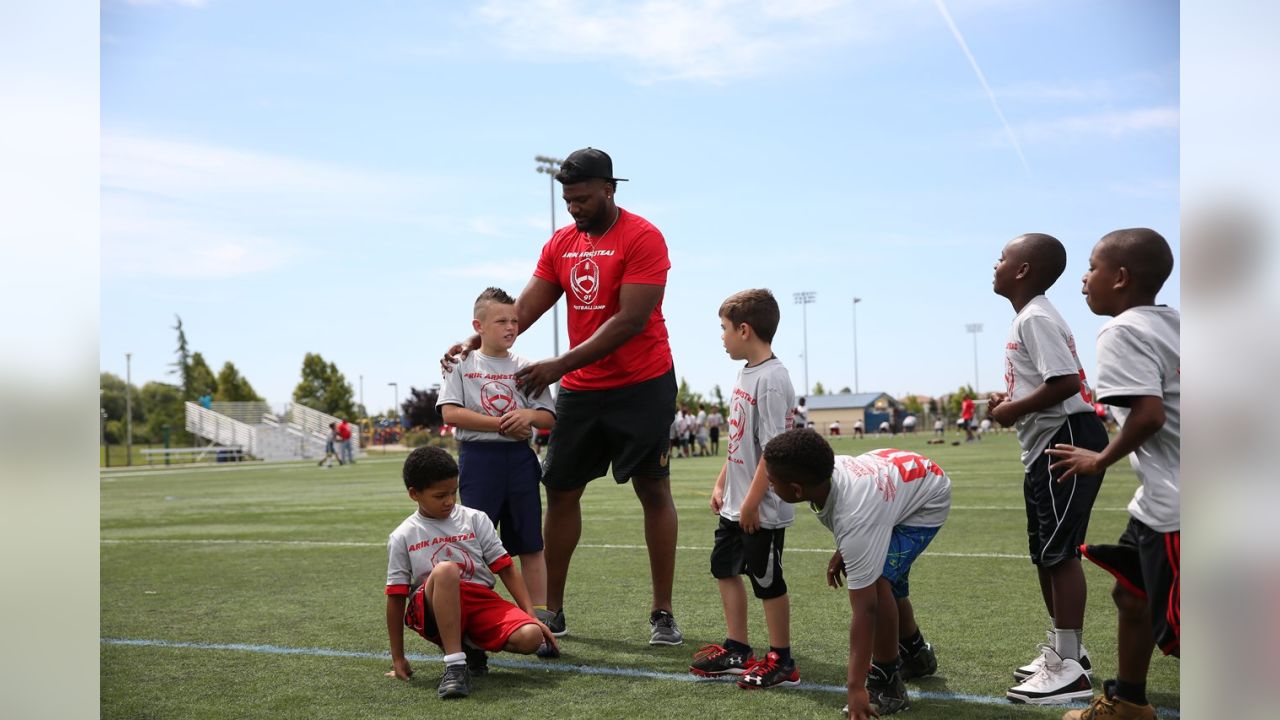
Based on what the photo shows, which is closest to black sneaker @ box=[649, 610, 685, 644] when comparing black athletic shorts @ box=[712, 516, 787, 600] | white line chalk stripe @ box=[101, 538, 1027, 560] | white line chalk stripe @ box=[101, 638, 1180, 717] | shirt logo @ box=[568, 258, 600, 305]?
white line chalk stripe @ box=[101, 638, 1180, 717]

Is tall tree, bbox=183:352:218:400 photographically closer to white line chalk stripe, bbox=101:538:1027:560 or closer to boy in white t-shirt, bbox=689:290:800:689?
white line chalk stripe, bbox=101:538:1027:560

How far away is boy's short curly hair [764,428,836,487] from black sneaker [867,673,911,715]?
775 millimetres

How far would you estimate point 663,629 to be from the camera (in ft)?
16.5

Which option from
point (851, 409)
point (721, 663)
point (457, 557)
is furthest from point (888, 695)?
point (851, 409)

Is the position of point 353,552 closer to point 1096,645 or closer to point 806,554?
point 806,554

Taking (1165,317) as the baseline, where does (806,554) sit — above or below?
below

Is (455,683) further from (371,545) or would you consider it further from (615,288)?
(371,545)

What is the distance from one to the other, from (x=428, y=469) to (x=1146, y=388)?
2815mm

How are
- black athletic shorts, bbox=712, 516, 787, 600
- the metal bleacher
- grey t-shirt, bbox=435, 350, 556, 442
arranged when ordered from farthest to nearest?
the metal bleacher
grey t-shirt, bbox=435, 350, 556, 442
black athletic shorts, bbox=712, 516, 787, 600

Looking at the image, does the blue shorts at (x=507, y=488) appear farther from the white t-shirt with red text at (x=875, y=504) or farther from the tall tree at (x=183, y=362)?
the tall tree at (x=183, y=362)

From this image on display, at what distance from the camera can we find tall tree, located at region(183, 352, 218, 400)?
84062 mm

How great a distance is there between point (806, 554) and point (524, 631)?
14.4ft
